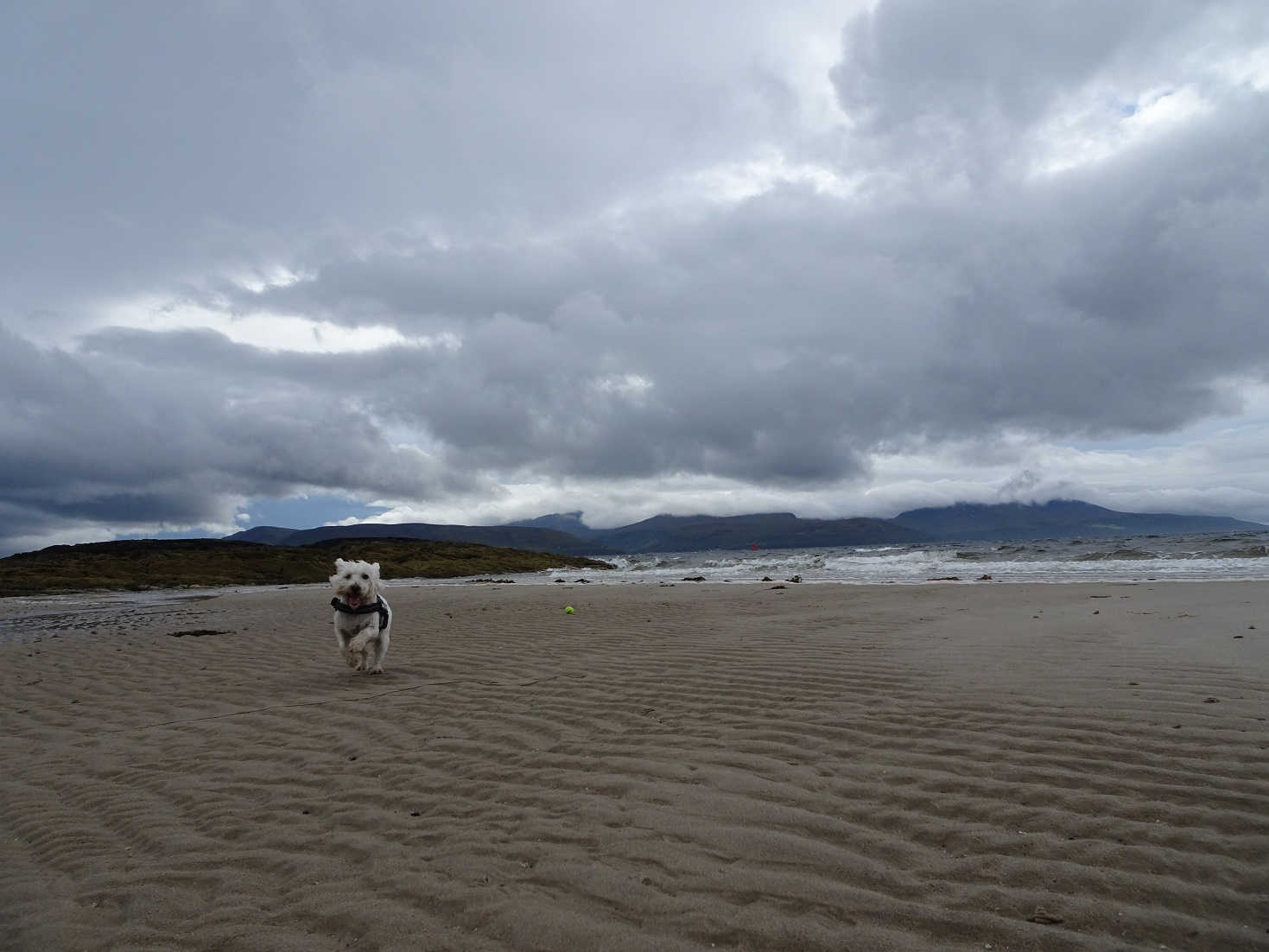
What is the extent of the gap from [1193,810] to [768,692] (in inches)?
153

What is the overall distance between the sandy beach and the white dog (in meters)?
0.42

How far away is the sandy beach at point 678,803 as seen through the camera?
3.29 meters

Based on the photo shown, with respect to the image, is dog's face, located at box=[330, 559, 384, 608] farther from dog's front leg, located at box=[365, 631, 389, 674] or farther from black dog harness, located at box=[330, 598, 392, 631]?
dog's front leg, located at box=[365, 631, 389, 674]

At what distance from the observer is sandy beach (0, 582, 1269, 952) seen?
10.8 ft

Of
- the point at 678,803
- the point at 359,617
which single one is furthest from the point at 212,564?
the point at 678,803

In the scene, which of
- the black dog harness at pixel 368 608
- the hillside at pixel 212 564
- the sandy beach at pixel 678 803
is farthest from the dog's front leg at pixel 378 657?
the hillside at pixel 212 564

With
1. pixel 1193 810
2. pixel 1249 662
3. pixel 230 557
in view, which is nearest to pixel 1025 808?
pixel 1193 810

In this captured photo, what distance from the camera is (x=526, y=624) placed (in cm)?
1595

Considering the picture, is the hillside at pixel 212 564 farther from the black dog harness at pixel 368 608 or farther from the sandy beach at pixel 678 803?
the sandy beach at pixel 678 803

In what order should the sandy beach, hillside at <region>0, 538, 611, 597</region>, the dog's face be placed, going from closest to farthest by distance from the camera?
the sandy beach, the dog's face, hillside at <region>0, 538, 611, 597</region>

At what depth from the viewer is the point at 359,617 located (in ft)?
34.7

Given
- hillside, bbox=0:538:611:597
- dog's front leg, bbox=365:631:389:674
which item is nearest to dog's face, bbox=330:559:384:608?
dog's front leg, bbox=365:631:389:674

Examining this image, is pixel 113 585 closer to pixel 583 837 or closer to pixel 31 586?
pixel 31 586

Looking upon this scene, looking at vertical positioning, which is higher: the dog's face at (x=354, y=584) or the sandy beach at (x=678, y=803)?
the dog's face at (x=354, y=584)
